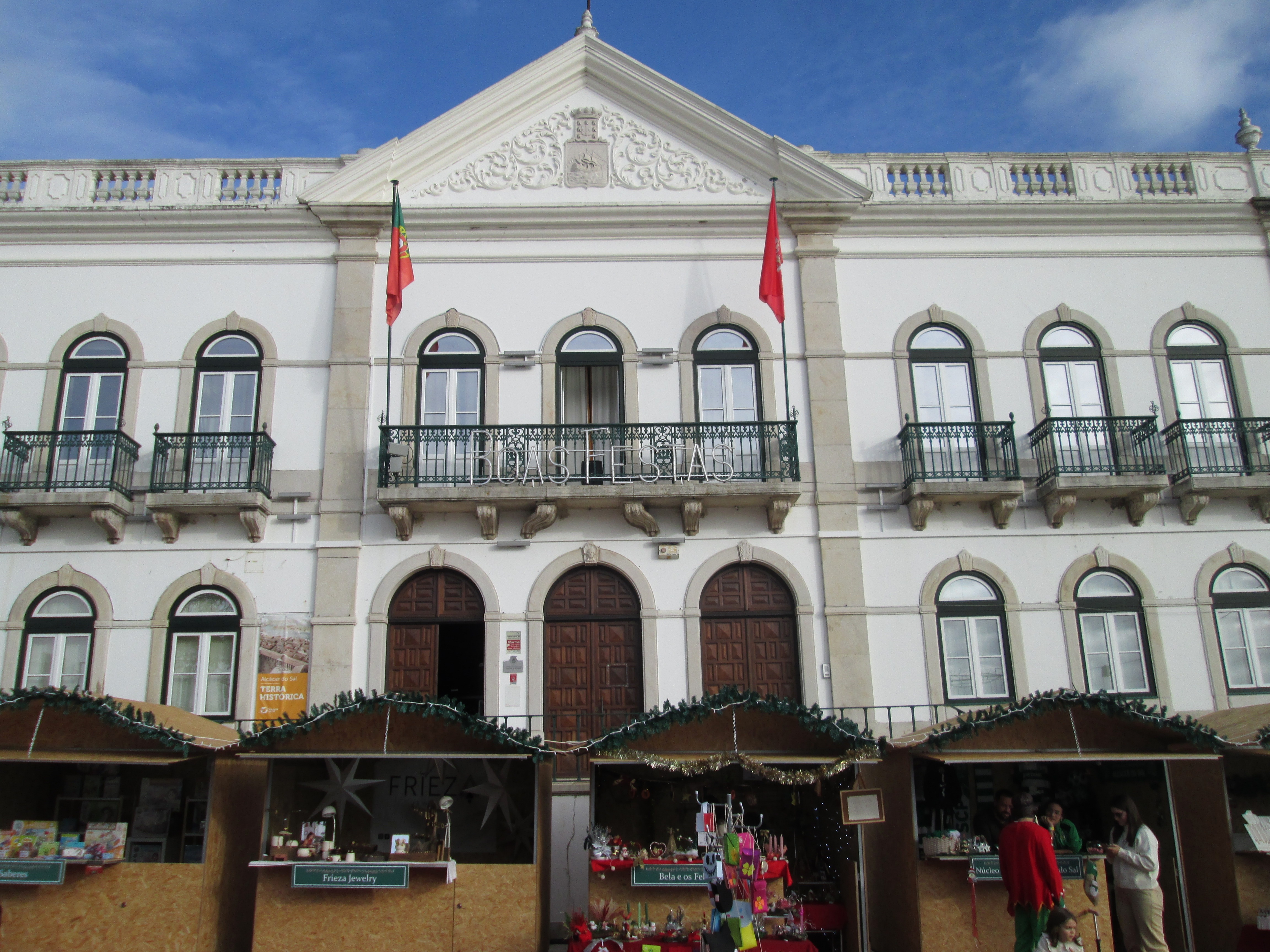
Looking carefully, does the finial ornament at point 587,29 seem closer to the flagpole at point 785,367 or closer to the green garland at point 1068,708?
the flagpole at point 785,367

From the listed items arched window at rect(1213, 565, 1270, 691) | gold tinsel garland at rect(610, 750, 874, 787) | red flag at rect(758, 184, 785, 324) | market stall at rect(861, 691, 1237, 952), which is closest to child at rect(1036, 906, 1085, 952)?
market stall at rect(861, 691, 1237, 952)

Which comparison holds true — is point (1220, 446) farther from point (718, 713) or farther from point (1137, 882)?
point (718, 713)

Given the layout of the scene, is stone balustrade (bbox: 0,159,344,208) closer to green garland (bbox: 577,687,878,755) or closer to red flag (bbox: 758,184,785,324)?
red flag (bbox: 758,184,785,324)

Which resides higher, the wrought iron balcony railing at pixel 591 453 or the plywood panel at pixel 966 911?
the wrought iron balcony railing at pixel 591 453

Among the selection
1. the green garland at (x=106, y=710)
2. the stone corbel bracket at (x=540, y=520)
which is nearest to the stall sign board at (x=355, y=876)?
the green garland at (x=106, y=710)

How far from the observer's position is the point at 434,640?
1520 centimetres

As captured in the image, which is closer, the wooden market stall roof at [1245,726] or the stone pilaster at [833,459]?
the wooden market stall roof at [1245,726]

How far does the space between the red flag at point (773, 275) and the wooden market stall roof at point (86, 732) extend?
32.5 feet

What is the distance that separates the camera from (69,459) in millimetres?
15656

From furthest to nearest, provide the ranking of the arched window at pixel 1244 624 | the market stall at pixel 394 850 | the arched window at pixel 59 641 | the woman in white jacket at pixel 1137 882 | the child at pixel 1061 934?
the arched window at pixel 1244 624
the arched window at pixel 59 641
the market stall at pixel 394 850
the woman in white jacket at pixel 1137 882
the child at pixel 1061 934

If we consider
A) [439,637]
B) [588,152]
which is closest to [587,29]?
[588,152]

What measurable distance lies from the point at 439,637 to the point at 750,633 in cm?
471

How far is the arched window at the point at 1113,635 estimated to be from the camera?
49.9ft

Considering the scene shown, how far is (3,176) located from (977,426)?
16.9m
